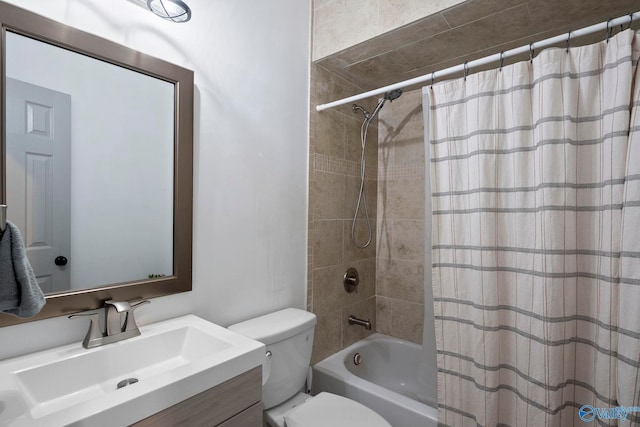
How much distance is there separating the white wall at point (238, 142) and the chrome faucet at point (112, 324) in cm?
7

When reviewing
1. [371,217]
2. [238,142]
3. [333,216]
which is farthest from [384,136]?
[238,142]

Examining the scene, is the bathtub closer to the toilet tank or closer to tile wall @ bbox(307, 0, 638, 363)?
tile wall @ bbox(307, 0, 638, 363)

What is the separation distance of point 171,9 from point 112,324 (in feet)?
3.64

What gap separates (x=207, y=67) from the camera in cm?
133

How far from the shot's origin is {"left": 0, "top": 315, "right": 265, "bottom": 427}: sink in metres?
0.68

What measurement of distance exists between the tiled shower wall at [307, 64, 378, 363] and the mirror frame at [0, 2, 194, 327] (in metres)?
0.73

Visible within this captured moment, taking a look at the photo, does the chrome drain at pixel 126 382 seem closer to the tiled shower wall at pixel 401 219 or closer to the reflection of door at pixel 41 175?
the reflection of door at pixel 41 175

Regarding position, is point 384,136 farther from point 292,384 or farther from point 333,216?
point 292,384

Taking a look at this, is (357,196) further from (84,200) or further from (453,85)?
(84,200)

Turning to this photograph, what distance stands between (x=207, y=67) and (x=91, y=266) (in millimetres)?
896

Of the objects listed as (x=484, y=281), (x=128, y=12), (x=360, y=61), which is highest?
(x=360, y=61)

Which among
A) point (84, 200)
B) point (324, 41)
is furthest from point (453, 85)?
point (84, 200)

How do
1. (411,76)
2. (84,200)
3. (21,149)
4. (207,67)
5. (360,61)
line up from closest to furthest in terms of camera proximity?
(21,149), (84,200), (207,67), (360,61), (411,76)

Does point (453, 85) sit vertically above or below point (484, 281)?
above
